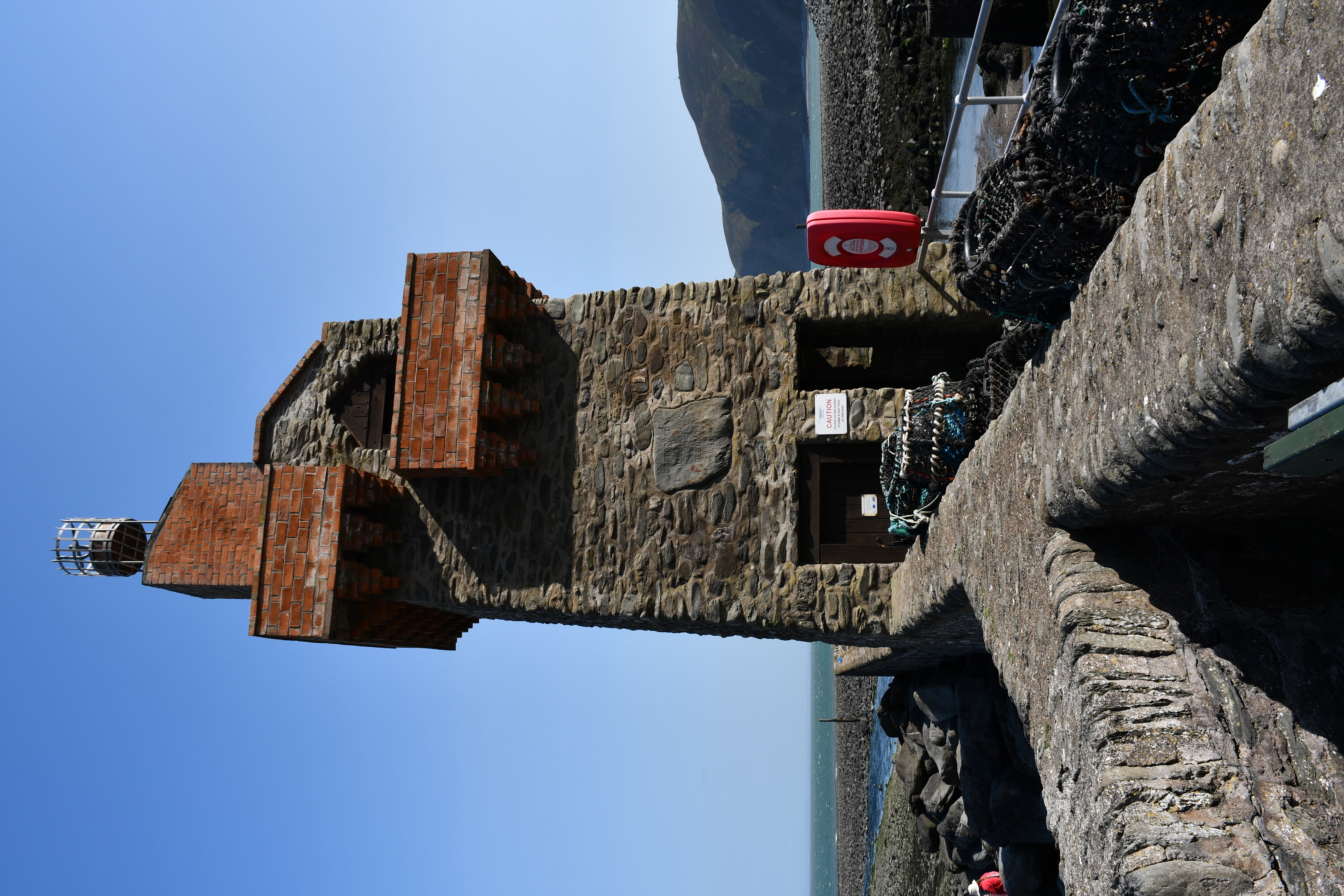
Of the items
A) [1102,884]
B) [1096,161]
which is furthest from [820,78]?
[1102,884]

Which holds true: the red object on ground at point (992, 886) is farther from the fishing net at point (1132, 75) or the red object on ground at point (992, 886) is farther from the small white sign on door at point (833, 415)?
the fishing net at point (1132, 75)

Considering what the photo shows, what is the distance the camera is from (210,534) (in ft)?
28.5

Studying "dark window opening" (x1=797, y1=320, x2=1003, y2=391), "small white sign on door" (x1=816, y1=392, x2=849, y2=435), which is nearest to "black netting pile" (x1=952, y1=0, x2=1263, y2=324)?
"small white sign on door" (x1=816, y1=392, x2=849, y2=435)

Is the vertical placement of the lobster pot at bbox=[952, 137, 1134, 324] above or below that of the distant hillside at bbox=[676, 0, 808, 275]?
below

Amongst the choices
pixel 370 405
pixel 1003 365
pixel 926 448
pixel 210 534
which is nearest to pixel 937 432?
pixel 926 448

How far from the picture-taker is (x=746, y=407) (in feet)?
23.6

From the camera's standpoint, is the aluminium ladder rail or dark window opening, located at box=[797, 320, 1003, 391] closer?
the aluminium ladder rail

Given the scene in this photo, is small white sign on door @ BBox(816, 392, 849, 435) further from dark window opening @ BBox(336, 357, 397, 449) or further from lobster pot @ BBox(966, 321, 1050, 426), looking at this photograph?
dark window opening @ BBox(336, 357, 397, 449)

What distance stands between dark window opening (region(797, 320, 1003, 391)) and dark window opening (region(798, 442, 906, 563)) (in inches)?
26.5

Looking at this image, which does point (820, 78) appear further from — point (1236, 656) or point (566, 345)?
point (1236, 656)

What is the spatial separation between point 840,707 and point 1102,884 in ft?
86.3

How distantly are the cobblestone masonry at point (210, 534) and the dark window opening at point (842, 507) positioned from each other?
18.2ft

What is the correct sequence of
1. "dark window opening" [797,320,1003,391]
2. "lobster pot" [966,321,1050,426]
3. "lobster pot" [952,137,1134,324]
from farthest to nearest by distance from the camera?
"dark window opening" [797,320,1003,391], "lobster pot" [966,321,1050,426], "lobster pot" [952,137,1134,324]

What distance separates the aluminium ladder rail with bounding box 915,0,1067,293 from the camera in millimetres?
4148
